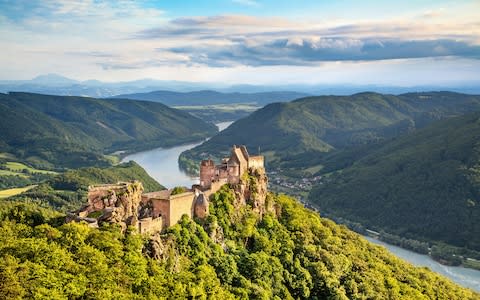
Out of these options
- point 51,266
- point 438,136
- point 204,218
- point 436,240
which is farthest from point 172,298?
point 438,136

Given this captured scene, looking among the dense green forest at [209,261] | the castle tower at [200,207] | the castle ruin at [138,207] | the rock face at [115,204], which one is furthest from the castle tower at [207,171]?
the rock face at [115,204]

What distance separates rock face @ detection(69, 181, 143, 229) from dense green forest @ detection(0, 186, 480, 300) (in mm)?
1794

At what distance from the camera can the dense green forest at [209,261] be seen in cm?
4147

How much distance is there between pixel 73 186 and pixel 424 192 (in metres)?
101

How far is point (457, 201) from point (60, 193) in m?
106

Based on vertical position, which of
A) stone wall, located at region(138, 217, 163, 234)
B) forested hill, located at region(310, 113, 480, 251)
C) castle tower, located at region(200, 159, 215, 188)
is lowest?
forested hill, located at region(310, 113, 480, 251)

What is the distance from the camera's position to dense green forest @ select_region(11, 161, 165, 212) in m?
142

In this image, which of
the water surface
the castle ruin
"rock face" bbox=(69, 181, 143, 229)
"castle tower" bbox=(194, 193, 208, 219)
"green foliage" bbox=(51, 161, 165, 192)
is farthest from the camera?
"green foliage" bbox=(51, 161, 165, 192)

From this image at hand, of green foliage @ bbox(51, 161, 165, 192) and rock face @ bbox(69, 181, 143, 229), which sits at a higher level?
rock face @ bbox(69, 181, 143, 229)

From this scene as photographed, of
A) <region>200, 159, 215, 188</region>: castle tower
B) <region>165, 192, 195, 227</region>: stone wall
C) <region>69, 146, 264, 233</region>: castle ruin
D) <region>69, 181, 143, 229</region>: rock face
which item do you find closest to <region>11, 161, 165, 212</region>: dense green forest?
<region>200, 159, 215, 188</region>: castle tower

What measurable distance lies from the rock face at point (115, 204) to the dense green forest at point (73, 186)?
78.1 metres

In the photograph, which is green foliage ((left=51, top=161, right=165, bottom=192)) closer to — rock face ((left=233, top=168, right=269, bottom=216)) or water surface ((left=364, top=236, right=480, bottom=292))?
water surface ((left=364, top=236, right=480, bottom=292))

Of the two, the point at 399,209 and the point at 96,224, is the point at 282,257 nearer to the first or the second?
the point at 96,224

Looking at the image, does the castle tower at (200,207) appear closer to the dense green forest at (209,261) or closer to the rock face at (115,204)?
the dense green forest at (209,261)
